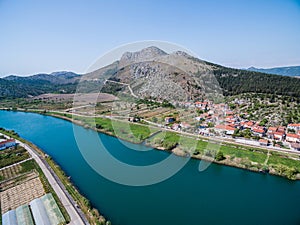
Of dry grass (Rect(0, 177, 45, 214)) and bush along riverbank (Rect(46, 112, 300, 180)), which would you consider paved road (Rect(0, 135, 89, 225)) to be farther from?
bush along riverbank (Rect(46, 112, 300, 180))

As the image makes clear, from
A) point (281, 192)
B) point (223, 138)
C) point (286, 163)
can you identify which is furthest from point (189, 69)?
point (281, 192)

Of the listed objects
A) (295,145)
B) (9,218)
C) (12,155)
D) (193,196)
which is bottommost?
(193,196)

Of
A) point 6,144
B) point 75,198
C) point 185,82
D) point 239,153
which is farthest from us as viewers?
point 185,82

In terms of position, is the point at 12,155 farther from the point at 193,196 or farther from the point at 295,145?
the point at 295,145

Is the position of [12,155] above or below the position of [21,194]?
above

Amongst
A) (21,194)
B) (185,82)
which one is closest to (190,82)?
(185,82)

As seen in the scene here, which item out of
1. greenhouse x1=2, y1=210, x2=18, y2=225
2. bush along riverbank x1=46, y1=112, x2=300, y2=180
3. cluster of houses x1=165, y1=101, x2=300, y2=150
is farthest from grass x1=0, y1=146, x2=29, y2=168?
cluster of houses x1=165, y1=101, x2=300, y2=150

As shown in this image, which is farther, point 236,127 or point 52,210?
point 236,127
